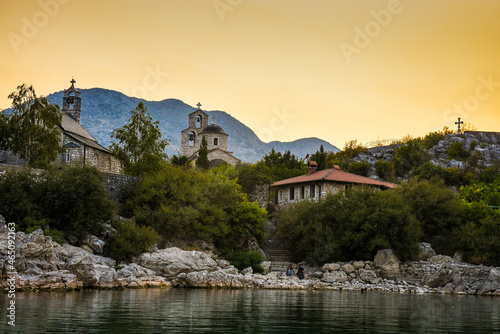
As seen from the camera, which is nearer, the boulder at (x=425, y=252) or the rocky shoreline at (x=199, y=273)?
the rocky shoreline at (x=199, y=273)

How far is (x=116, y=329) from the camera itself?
44.3ft

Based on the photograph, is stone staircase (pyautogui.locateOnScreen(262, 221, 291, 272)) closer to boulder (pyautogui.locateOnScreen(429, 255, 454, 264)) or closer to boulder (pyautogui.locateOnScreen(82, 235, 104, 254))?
boulder (pyautogui.locateOnScreen(429, 255, 454, 264))

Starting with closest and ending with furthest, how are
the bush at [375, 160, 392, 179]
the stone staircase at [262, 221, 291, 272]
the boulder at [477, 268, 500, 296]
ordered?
the boulder at [477, 268, 500, 296] < the stone staircase at [262, 221, 291, 272] < the bush at [375, 160, 392, 179]

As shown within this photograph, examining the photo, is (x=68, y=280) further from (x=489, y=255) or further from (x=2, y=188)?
(x=489, y=255)

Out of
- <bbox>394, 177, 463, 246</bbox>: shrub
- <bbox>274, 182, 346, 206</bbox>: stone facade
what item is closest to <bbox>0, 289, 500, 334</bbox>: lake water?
<bbox>394, 177, 463, 246</bbox>: shrub

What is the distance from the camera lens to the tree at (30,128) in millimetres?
41344

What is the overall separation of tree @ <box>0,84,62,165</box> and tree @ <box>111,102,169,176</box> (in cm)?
824

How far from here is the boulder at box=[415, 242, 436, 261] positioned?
4291cm

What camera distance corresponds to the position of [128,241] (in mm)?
32844

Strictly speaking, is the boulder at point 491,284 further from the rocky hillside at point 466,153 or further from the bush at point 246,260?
the rocky hillside at point 466,153

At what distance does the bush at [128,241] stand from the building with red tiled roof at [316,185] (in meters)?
20.9

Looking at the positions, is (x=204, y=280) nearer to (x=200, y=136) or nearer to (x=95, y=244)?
(x=95, y=244)

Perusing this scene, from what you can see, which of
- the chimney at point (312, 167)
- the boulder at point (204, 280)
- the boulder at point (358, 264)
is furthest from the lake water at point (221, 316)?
the chimney at point (312, 167)

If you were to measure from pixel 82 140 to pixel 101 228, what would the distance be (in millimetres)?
21324
